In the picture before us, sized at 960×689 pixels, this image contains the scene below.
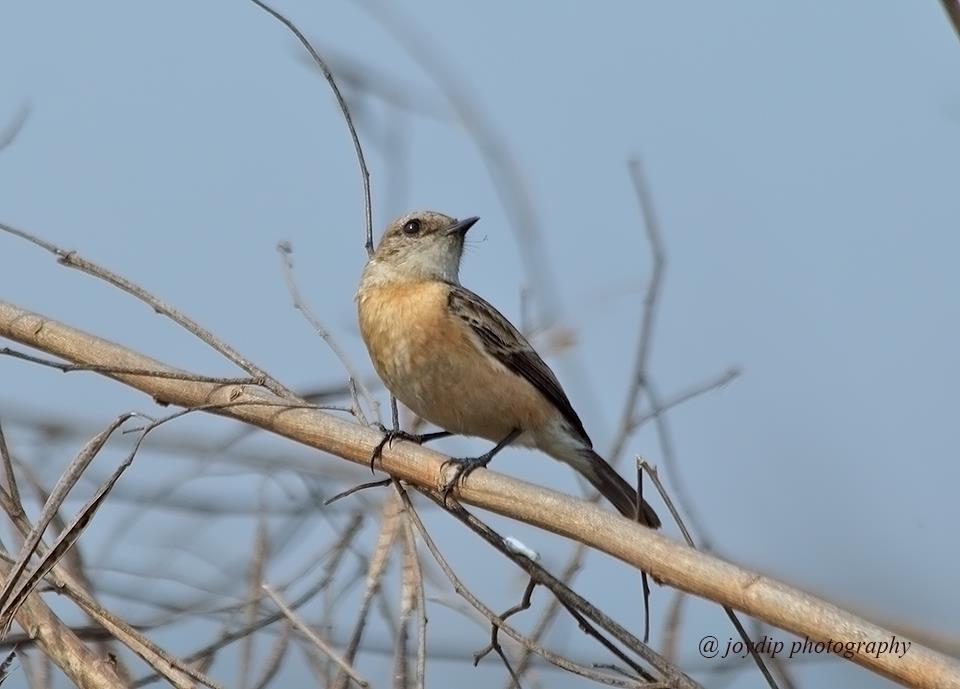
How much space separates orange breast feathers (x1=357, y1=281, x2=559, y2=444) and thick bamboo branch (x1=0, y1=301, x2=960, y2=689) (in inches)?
61.6

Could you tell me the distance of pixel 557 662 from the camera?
2.89 meters

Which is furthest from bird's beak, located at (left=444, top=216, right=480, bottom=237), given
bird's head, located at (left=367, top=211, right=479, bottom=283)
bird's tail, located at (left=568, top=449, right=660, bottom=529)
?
bird's tail, located at (left=568, top=449, right=660, bottom=529)

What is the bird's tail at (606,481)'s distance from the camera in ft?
18.9

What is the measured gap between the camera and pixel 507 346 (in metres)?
5.82

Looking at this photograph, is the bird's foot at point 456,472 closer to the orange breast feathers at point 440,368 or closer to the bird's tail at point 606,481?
the orange breast feathers at point 440,368

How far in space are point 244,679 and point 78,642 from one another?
1.78ft

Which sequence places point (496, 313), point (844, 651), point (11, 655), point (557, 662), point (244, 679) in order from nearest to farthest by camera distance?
point (844, 651) < point (557, 662) < point (11, 655) < point (244, 679) < point (496, 313)

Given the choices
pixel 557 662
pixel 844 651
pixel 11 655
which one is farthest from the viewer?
pixel 11 655

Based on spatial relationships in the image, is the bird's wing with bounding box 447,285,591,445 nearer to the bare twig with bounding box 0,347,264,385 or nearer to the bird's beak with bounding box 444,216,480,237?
the bird's beak with bounding box 444,216,480,237

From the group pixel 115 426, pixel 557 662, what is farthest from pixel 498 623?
pixel 115 426

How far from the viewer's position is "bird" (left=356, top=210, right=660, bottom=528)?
5449 millimetres

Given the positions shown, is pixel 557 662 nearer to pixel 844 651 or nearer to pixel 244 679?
pixel 844 651

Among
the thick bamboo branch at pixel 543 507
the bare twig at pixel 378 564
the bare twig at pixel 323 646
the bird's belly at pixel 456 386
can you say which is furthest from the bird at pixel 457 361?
the bare twig at pixel 323 646

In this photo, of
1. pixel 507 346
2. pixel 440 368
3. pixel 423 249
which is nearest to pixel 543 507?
pixel 440 368
